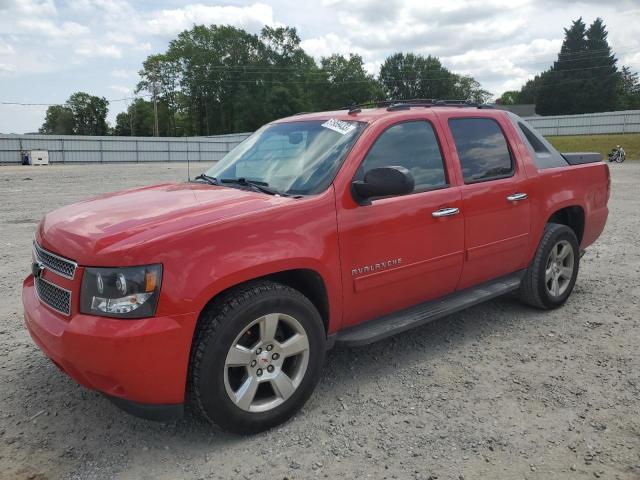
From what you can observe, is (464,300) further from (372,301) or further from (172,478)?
(172,478)

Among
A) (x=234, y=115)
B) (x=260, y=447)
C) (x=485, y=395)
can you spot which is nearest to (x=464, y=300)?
(x=485, y=395)

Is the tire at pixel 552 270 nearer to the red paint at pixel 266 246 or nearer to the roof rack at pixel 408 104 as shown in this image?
the red paint at pixel 266 246

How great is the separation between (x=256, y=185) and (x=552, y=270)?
3049 millimetres

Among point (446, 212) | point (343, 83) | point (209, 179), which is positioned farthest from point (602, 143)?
point (343, 83)

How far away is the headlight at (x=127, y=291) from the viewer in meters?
2.48

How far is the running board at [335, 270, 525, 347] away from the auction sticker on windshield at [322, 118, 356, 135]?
4.29 feet

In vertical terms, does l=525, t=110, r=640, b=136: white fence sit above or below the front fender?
above

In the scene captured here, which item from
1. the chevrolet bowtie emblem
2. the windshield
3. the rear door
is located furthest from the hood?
the rear door

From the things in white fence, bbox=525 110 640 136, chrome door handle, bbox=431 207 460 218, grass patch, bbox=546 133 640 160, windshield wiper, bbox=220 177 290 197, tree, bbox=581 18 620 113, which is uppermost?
tree, bbox=581 18 620 113

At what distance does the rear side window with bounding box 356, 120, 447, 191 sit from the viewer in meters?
3.49

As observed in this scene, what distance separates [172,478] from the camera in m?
2.55

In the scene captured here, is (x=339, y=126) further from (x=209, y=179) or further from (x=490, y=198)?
(x=490, y=198)

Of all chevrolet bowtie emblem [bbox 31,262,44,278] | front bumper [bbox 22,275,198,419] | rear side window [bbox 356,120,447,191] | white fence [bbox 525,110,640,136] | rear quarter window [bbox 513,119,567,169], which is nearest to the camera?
front bumper [bbox 22,275,198,419]

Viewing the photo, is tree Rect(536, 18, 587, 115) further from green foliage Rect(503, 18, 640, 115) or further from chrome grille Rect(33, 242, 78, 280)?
chrome grille Rect(33, 242, 78, 280)
